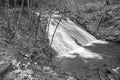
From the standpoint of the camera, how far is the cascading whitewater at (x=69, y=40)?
8.39 m

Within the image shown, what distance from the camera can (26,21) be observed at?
Result: 9.62 metres

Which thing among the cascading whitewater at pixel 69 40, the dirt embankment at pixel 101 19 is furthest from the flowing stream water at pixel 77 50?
the dirt embankment at pixel 101 19

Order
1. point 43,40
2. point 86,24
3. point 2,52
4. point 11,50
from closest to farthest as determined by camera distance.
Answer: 1. point 2,52
2. point 11,50
3. point 43,40
4. point 86,24

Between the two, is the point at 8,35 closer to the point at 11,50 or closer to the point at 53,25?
the point at 11,50

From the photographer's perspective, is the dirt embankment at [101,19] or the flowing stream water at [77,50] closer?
the flowing stream water at [77,50]

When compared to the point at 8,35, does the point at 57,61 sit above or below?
below

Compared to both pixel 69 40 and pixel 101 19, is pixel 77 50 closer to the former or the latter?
pixel 69 40

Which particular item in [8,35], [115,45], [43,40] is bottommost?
[115,45]

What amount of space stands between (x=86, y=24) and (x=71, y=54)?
6.11 meters

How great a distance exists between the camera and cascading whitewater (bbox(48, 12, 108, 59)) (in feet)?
27.5

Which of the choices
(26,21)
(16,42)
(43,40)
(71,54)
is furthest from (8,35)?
(71,54)

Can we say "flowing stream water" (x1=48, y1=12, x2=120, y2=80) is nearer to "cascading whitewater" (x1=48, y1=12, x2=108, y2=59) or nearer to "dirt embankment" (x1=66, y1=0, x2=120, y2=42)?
"cascading whitewater" (x1=48, y1=12, x2=108, y2=59)

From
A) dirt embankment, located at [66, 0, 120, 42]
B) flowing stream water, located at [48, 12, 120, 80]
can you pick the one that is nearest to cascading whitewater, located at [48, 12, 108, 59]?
flowing stream water, located at [48, 12, 120, 80]

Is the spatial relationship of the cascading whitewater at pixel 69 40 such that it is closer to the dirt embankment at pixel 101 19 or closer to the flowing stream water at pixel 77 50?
the flowing stream water at pixel 77 50
